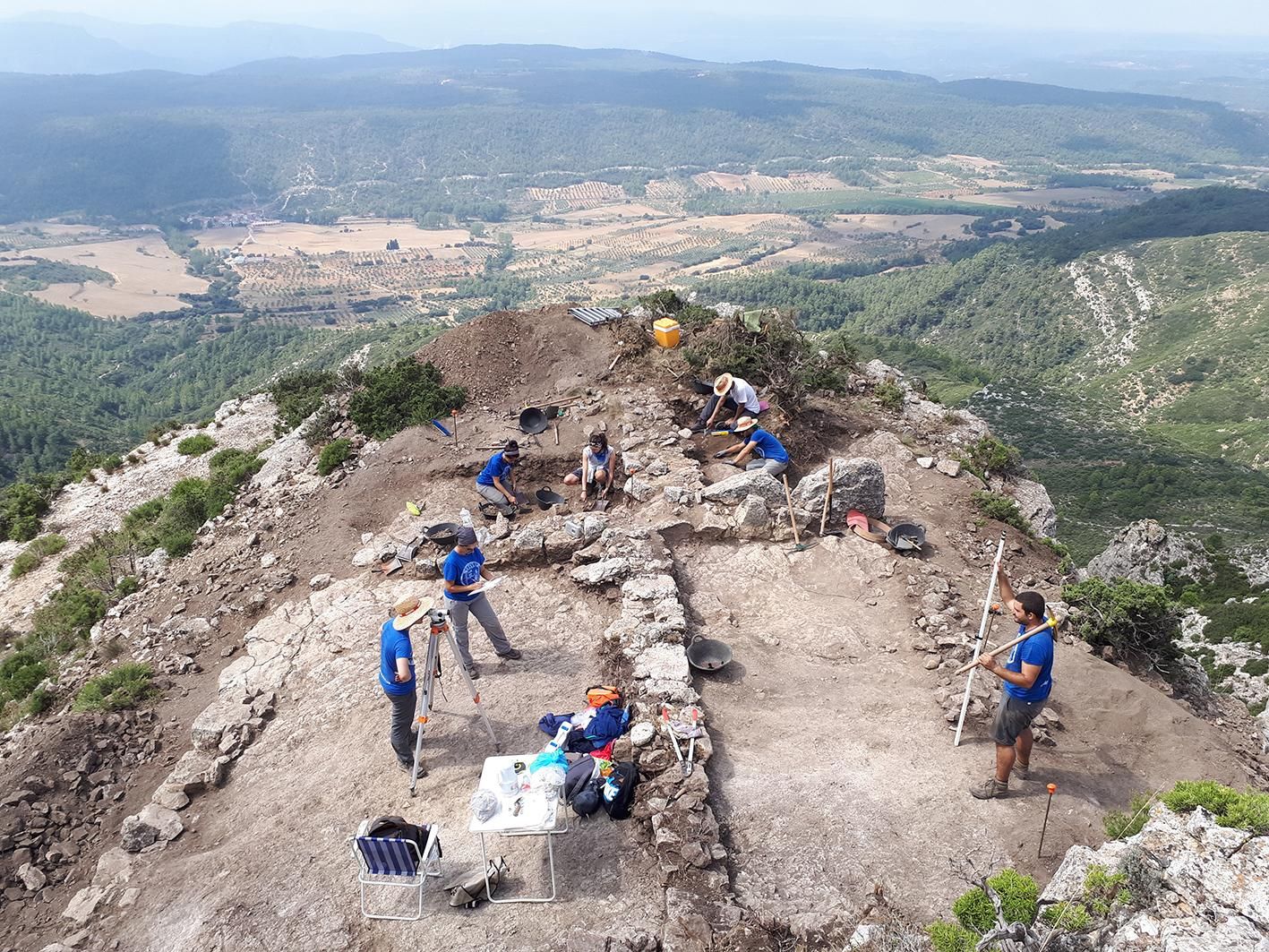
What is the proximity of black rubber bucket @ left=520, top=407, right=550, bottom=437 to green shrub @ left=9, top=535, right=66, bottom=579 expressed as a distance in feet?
57.3

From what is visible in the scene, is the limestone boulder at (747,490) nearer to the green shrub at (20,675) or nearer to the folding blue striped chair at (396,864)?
the folding blue striped chair at (396,864)

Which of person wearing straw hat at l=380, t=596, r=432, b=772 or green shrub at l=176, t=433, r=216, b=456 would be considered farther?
green shrub at l=176, t=433, r=216, b=456

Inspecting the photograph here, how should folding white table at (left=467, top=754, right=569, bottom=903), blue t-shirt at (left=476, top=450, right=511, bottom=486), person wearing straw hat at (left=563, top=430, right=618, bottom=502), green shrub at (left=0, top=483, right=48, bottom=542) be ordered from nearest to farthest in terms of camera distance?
folding white table at (left=467, top=754, right=569, bottom=903) < person wearing straw hat at (left=563, top=430, right=618, bottom=502) < blue t-shirt at (left=476, top=450, right=511, bottom=486) < green shrub at (left=0, top=483, right=48, bottom=542)

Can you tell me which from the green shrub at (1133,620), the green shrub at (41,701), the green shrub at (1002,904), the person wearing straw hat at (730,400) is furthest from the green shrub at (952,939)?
the green shrub at (41,701)

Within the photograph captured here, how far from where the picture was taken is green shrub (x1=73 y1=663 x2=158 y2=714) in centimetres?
1041

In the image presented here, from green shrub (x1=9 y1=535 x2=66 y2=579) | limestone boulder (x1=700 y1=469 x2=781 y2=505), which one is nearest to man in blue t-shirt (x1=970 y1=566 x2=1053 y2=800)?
limestone boulder (x1=700 y1=469 x2=781 y2=505)

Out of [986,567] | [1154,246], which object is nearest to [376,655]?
[986,567]

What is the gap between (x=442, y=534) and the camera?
526 inches

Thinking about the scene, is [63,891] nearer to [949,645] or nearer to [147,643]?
[147,643]

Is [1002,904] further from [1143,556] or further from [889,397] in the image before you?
[1143,556]

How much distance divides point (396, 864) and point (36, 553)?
2394 cm

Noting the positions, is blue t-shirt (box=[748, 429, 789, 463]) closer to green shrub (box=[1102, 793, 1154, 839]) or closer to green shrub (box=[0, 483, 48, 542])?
green shrub (box=[1102, 793, 1154, 839])

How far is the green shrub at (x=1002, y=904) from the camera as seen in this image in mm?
5594

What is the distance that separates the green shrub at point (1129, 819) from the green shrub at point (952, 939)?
1.61m
